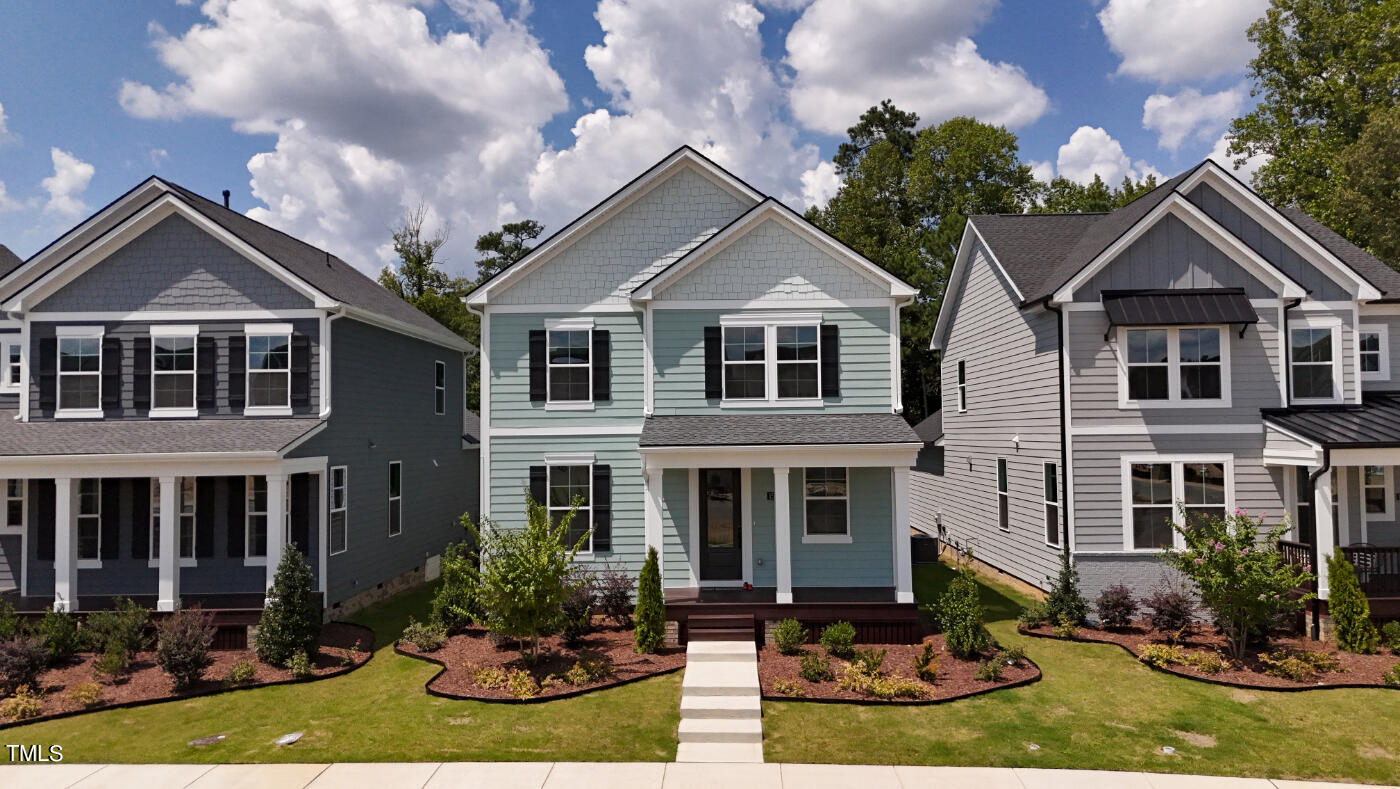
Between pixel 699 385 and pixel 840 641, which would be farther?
pixel 699 385

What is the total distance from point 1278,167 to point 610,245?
29011mm

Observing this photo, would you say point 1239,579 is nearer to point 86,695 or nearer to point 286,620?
point 286,620

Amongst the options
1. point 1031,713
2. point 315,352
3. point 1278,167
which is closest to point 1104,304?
point 1031,713

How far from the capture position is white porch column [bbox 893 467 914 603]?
13523mm

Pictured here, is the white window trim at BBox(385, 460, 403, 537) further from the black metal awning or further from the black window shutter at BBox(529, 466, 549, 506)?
the black metal awning

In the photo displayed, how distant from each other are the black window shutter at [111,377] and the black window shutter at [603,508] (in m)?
9.91

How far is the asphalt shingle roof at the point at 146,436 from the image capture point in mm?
13500

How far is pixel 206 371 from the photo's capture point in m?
15.0

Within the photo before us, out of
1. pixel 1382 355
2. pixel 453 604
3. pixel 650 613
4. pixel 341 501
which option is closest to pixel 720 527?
pixel 650 613

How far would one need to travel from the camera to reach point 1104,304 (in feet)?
48.5

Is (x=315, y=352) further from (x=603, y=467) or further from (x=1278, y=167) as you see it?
(x=1278, y=167)

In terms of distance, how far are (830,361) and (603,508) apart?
5631mm

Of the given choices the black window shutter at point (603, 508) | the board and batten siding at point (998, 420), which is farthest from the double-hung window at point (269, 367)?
the board and batten siding at point (998, 420)

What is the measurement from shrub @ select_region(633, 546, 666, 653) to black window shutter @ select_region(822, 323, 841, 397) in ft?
16.7
